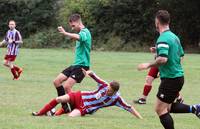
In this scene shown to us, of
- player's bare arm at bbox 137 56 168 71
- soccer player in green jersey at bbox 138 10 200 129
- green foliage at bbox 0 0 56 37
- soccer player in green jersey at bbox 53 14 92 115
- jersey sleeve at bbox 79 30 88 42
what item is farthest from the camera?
green foliage at bbox 0 0 56 37

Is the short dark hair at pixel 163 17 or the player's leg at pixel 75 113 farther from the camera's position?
the player's leg at pixel 75 113

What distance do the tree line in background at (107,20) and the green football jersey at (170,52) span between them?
41.6 meters

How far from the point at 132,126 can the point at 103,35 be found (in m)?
42.9

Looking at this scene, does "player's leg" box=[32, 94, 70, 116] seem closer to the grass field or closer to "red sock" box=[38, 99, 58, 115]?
"red sock" box=[38, 99, 58, 115]

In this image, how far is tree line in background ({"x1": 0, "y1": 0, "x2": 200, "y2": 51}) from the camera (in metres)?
51.0

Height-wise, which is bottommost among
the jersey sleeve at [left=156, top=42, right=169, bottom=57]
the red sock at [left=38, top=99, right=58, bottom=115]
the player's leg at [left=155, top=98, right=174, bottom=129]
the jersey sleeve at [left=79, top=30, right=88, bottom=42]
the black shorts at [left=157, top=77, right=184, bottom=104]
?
the red sock at [left=38, top=99, right=58, bottom=115]

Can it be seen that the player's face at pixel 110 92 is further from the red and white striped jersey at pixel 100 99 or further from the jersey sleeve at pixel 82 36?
the jersey sleeve at pixel 82 36

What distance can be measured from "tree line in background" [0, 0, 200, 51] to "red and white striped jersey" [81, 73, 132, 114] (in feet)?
128

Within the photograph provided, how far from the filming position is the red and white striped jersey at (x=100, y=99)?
37.1 ft

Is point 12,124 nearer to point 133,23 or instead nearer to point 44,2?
point 133,23

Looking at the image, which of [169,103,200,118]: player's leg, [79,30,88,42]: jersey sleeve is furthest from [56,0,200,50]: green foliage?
[169,103,200,118]: player's leg

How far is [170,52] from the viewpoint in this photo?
8750 mm

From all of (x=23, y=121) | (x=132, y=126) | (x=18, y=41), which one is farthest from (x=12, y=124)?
(x=18, y=41)

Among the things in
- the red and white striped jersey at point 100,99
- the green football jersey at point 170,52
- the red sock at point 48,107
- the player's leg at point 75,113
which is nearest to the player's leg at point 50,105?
the red sock at point 48,107
